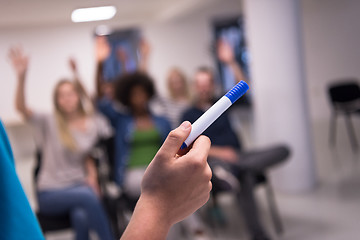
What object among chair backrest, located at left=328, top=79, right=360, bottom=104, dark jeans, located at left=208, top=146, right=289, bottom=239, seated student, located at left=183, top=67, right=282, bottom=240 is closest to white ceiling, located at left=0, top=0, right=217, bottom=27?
chair backrest, located at left=328, top=79, right=360, bottom=104

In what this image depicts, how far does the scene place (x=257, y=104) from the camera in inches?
167

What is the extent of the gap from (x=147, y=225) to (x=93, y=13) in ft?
24.7

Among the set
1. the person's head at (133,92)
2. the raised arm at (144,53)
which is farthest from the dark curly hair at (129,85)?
the raised arm at (144,53)

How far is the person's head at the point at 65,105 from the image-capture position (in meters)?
3.08

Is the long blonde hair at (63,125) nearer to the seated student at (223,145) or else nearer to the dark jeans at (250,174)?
the seated student at (223,145)

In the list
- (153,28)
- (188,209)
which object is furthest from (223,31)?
(188,209)

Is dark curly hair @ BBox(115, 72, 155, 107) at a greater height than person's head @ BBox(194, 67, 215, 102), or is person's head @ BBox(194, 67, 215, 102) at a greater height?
dark curly hair @ BBox(115, 72, 155, 107)

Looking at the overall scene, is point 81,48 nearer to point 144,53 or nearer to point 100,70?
point 144,53

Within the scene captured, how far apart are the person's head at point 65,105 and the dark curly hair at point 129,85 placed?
1.10ft

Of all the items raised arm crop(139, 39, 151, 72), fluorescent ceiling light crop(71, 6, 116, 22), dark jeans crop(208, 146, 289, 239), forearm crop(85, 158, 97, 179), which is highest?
fluorescent ceiling light crop(71, 6, 116, 22)

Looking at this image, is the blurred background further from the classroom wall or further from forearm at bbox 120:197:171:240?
forearm at bbox 120:197:171:240

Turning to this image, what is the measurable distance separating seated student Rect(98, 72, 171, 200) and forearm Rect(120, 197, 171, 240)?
2.45 metres

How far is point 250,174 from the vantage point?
3055 mm

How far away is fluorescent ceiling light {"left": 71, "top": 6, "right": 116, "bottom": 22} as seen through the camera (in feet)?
23.1
